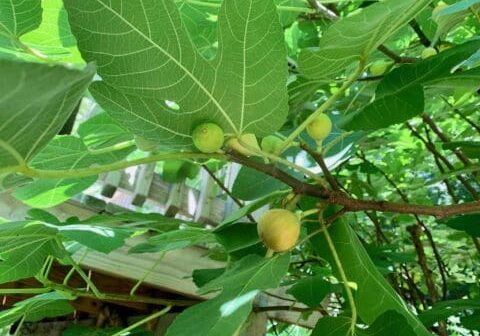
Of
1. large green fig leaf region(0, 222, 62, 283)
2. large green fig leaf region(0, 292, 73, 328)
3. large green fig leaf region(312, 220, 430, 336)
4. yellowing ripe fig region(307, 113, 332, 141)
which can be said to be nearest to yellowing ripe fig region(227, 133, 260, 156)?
yellowing ripe fig region(307, 113, 332, 141)

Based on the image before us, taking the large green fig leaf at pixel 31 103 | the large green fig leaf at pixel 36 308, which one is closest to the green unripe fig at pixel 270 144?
the large green fig leaf at pixel 31 103

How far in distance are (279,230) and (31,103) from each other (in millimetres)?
356

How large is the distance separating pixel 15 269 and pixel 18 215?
588mm

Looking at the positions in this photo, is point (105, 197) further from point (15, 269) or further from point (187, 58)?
point (187, 58)

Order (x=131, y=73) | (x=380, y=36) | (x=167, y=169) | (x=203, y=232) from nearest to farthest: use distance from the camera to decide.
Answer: (x=131, y=73)
(x=380, y=36)
(x=203, y=232)
(x=167, y=169)

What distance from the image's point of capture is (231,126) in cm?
62

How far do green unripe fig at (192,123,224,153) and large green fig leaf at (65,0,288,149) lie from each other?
18 mm

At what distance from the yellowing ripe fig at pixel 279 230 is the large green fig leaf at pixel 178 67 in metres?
0.11

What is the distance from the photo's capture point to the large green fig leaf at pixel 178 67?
1.63ft

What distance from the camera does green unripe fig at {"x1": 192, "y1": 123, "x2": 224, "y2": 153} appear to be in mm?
588

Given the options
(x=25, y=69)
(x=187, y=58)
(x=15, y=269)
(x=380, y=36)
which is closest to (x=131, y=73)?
(x=187, y=58)

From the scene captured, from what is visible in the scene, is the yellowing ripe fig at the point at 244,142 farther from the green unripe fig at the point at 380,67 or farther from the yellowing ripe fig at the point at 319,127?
the green unripe fig at the point at 380,67

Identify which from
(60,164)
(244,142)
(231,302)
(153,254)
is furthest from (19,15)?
(153,254)

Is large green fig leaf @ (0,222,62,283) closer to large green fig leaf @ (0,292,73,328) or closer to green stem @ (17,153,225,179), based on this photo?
large green fig leaf @ (0,292,73,328)
